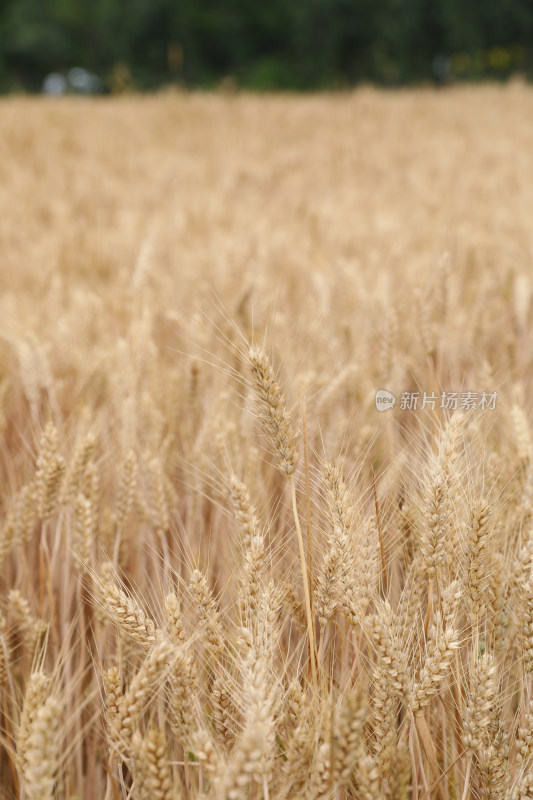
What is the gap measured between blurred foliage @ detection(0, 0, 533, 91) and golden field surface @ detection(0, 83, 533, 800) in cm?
1769

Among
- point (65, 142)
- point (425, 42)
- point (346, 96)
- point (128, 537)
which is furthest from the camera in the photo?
point (425, 42)

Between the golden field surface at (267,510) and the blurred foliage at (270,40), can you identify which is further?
the blurred foliage at (270,40)

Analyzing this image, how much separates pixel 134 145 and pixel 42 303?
14.2 feet

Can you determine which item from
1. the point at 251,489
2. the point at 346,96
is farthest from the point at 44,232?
the point at 346,96

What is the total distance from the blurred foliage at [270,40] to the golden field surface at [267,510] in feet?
58.0

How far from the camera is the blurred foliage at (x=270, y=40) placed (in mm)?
17844

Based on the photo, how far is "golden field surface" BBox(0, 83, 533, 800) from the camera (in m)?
0.61

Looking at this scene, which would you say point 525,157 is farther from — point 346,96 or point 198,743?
point 346,96

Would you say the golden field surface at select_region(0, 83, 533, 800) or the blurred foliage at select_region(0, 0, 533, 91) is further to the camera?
the blurred foliage at select_region(0, 0, 533, 91)

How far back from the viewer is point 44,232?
114 inches

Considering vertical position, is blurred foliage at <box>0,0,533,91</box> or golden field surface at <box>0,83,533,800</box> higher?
blurred foliage at <box>0,0,533,91</box>

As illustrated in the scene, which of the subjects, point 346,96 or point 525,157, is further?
point 346,96

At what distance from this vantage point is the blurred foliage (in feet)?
58.5

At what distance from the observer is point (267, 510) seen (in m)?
0.89
